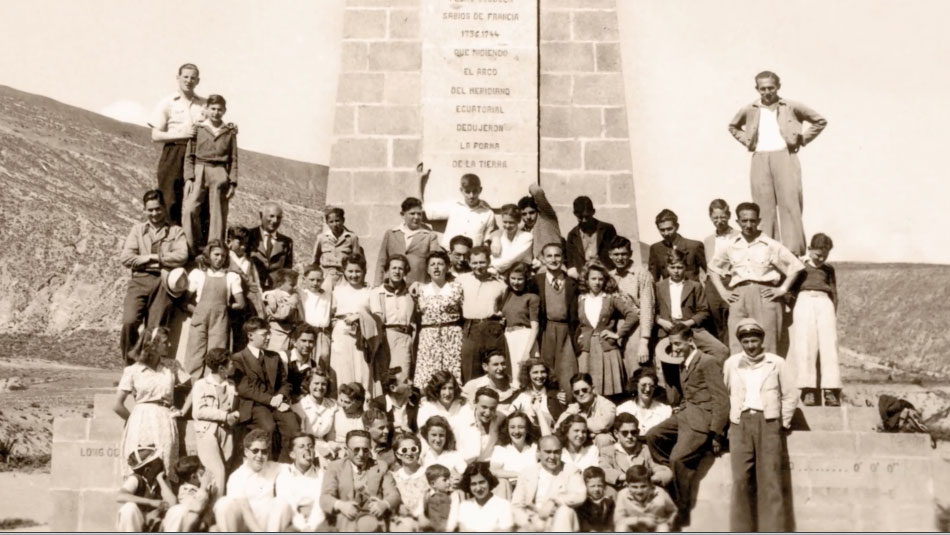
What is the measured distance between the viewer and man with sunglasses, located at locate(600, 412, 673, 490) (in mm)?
12102

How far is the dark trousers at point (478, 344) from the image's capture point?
13.3 meters

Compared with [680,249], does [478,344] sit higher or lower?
lower

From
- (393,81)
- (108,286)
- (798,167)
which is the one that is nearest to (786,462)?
(798,167)

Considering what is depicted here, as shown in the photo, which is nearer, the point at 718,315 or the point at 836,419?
the point at 836,419

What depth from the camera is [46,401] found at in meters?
24.9

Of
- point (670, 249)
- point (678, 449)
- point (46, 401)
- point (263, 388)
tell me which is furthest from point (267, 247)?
point (46, 401)

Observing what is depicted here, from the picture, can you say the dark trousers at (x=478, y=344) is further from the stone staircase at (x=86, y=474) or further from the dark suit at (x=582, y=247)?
the stone staircase at (x=86, y=474)

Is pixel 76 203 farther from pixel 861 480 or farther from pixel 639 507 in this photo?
pixel 639 507

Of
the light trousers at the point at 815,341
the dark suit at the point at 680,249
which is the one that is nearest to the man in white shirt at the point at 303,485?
the dark suit at the point at 680,249

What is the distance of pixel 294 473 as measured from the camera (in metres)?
11.9

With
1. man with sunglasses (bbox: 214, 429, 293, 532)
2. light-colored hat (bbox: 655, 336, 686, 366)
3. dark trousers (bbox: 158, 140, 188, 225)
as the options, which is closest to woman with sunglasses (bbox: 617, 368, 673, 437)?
light-colored hat (bbox: 655, 336, 686, 366)

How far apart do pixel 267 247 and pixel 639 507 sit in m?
4.85

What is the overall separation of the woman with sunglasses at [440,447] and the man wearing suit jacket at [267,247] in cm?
307

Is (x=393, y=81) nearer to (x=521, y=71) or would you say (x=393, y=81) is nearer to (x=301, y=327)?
(x=521, y=71)
